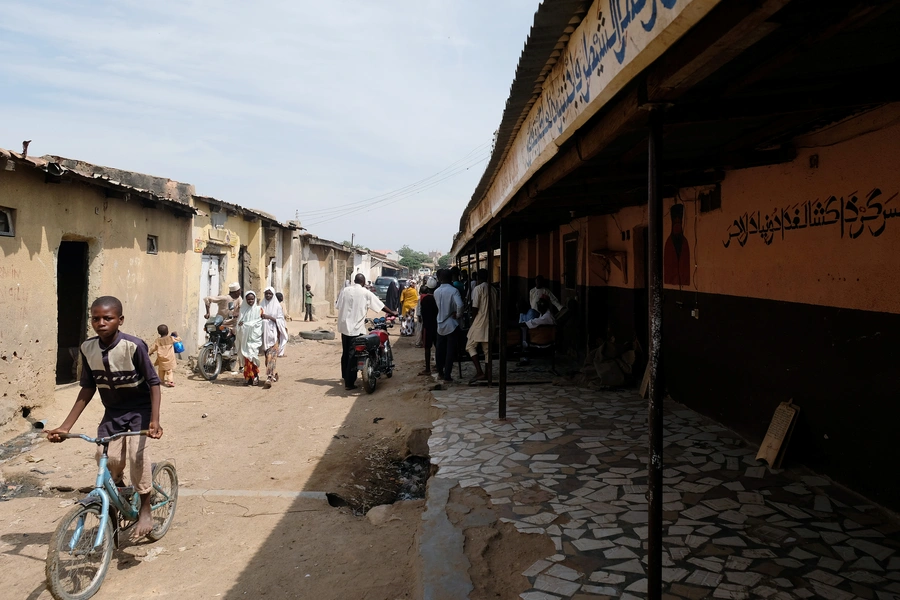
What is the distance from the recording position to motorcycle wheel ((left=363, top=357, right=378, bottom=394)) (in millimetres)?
9328

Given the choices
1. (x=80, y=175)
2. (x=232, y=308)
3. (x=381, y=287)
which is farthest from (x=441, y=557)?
(x=381, y=287)

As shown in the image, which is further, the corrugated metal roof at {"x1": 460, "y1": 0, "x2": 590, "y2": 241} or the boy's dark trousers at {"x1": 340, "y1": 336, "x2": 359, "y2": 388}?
the boy's dark trousers at {"x1": 340, "y1": 336, "x2": 359, "y2": 388}

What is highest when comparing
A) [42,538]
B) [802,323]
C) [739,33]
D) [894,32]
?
[894,32]

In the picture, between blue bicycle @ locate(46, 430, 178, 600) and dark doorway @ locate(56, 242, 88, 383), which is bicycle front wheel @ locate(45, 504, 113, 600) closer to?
blue bicycle @ locate(46, 430, 178, 600)

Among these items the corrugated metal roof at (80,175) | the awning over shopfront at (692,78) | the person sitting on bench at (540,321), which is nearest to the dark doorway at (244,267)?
the corrugated metal roof at (80,175)

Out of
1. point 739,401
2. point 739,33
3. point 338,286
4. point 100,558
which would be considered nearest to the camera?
point 739,33

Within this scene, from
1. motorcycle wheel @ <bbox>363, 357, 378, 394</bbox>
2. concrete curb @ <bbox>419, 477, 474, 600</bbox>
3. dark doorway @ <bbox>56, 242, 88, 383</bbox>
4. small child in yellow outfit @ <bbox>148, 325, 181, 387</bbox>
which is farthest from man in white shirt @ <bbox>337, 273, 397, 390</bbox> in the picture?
concrete curb @ <bbox>419, 477, 474, 600</bbox>

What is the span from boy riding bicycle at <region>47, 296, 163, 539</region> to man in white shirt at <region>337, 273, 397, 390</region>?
563cm

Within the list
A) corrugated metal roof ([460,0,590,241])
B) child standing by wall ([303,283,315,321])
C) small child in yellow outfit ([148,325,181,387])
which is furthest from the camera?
child standing by wall ([303,283,315,321])

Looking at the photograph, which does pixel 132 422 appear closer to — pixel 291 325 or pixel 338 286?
pixel 291 325

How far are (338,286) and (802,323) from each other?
96.2ft

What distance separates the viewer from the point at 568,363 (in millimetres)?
11133

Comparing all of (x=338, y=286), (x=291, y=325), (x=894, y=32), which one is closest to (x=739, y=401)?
(x=894, y=32)

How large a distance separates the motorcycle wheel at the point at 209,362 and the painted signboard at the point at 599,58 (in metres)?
8.11
